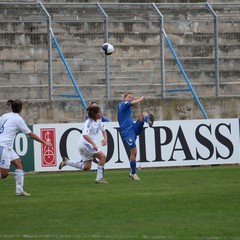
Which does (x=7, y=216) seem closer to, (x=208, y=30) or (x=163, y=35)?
(x=163, y=35)

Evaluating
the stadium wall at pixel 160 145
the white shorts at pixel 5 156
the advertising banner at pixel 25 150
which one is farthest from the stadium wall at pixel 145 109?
the white shorts at pixel 5 156

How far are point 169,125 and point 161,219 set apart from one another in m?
14.9

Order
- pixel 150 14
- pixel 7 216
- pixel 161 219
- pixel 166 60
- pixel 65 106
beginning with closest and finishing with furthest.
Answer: pixel 161 219
pixel 7 216
pixel 65 106
pixel 166 60
pixel 150 14

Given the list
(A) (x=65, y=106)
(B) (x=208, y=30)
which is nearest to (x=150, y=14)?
(B) (x=208, y=30)

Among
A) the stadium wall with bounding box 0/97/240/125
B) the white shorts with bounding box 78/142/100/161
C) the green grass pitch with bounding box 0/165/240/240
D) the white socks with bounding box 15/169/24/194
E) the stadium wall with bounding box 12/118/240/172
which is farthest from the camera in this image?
the stadium wall with bounding box 0/97/240/125

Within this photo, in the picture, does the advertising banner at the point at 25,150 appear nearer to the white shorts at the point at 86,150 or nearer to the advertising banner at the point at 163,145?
→ the advertising banner at the point at 163,145

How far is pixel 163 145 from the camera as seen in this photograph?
2900 cm

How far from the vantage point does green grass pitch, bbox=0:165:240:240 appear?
42.6 feet

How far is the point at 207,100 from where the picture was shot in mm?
33219

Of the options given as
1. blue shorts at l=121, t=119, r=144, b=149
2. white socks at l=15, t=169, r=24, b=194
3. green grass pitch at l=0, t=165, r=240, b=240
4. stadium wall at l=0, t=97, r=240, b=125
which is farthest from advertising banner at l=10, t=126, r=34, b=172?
white socks at l=15, t=169, r=24, b=194

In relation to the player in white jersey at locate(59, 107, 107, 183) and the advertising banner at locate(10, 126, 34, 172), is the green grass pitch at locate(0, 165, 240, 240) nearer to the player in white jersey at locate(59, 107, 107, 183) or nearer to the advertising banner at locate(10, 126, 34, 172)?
the player in white jersey at locate(59, 107, 107, 183)

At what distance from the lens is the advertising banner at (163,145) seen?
2816cm

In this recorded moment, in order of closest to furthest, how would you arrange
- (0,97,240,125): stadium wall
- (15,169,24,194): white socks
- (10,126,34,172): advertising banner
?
(15,169,24,194): white socks
(10,126,34,172): advertising banner
(0,97,240,125): stadium wall

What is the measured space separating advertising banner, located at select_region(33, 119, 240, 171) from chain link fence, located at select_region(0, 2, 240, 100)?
10.6ft
